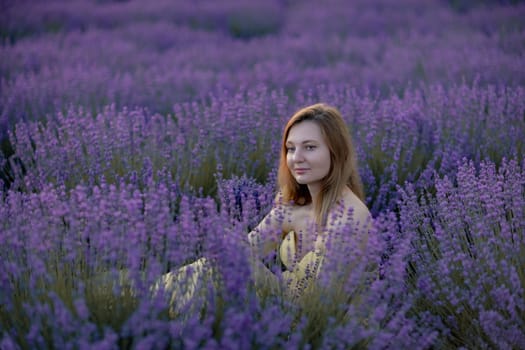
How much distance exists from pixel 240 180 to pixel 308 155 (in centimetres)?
58

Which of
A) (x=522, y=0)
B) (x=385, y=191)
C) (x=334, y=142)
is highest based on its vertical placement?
(x=522, y=0)

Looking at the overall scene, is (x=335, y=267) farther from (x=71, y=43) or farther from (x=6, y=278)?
(x=71, y=43)

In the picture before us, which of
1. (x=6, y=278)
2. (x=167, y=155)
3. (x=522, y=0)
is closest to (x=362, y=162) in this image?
(x=167, y=155)

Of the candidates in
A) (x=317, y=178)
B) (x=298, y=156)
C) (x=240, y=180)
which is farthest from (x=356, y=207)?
(x=240, y=180)

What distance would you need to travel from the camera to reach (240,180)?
9.48 feet

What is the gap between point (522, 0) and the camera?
9203 mm

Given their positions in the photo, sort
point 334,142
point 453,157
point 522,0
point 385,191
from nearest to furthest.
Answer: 1. point 334,142
2. point 385,191
3. point 453,157
4. point 522,0

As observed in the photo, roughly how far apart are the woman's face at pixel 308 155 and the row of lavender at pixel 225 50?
2.08 metres

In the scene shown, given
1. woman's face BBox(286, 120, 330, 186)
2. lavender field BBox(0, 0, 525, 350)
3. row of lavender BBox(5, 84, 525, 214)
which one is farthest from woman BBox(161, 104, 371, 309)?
row of lavender BBox(5, 84, 525, 214)

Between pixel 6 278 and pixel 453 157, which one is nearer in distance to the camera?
pixel 6 278

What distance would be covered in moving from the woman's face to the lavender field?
216 millimetres

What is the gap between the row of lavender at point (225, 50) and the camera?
4984 millimetres

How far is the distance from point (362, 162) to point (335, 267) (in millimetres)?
1549

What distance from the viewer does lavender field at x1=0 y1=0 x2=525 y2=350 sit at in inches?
67.8
